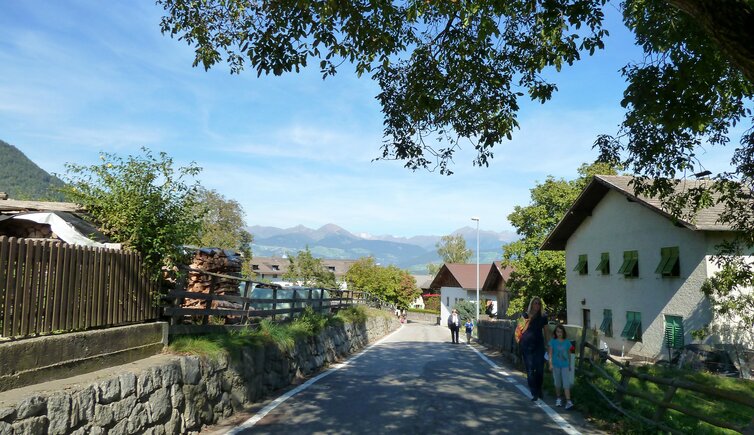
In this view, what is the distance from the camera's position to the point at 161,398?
6.76 m

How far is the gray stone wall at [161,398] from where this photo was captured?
4.94 metres

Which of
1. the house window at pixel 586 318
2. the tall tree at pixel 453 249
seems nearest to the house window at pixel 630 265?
the house window at pixel 586 318

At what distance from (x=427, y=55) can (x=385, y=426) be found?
6006 millimetres

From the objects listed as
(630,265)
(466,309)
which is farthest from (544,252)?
(466,309)

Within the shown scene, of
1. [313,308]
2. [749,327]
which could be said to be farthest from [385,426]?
[749,327]

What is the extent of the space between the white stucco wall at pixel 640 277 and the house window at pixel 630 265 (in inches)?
8.5

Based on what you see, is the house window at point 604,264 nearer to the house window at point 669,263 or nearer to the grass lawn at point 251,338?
the house window at point 669,263

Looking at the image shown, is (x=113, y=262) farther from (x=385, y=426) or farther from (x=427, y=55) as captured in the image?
(x=427, y=55)

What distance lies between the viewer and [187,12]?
9.70m

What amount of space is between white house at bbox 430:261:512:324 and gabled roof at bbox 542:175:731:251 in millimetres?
22650

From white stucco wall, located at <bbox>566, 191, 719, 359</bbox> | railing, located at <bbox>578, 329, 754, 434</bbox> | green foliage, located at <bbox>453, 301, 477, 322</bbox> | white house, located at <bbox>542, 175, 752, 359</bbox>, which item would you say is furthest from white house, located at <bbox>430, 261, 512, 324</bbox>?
railing, located at <bbox>578, 329, 754, 434</bbox>

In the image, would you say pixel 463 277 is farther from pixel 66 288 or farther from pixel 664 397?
pixel 66 288

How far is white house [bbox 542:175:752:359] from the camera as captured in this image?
2091cm

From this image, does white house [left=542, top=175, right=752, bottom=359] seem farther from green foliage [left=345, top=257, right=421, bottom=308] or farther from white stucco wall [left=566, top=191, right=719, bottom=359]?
green foliage [left=345, top=257, right=421, bottom=308]
